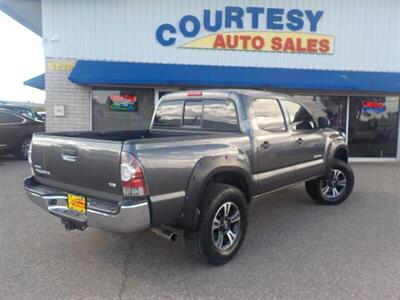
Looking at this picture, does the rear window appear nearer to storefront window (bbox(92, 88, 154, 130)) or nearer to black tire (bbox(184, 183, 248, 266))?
black tire (bbox(184, 183, 248, 266))

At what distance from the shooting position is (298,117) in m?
5.59

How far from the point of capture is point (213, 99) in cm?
470

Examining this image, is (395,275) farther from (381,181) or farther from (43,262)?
(381,181)

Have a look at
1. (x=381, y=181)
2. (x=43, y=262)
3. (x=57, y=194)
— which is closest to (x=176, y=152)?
(x=57, y=194)

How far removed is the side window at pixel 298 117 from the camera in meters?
5.38

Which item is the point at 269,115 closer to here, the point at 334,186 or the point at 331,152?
the point at 331,152

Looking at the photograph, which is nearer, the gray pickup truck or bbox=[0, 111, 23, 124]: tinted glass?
the gray pickup truck

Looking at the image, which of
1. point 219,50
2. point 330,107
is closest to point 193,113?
point 219,50

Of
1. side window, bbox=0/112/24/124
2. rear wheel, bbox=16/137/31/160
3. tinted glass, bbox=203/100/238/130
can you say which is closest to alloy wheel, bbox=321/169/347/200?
tinted glass, bbox=203/100/238/130

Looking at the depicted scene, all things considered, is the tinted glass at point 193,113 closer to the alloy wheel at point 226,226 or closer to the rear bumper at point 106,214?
the alloy wheel at point 226,226

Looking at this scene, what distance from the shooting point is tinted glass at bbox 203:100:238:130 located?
453 centimetres

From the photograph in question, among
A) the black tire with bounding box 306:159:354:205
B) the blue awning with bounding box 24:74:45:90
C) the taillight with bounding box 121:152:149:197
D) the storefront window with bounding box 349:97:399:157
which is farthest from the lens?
the blue awning with bounding box 24:74:45:90

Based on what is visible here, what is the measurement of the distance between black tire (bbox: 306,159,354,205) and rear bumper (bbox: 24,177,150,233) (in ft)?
13.0

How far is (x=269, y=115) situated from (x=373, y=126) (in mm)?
8463
